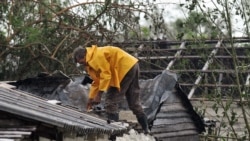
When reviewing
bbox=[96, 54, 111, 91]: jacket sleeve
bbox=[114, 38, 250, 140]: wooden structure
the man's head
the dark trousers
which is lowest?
bbox=[114, 38, 250, 140]: wooden structure

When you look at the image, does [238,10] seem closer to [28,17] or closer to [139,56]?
[139,56]

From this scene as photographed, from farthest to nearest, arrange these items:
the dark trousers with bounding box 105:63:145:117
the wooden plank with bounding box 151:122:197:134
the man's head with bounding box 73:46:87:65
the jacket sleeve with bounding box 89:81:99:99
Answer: the wooden plank with bounding box 151:122:197:134, the dark trousers with bounding box 105:63:145:117, the jacket sleeve with bounding box 89:81:99:99, the man's head with bounding box 73:46:87:65

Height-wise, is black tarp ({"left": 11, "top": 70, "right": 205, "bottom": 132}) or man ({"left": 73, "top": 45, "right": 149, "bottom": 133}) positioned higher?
man ({"left": 73, "top": 45, "right": 149, "bottom": 133})

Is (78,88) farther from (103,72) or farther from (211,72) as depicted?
(211,72)

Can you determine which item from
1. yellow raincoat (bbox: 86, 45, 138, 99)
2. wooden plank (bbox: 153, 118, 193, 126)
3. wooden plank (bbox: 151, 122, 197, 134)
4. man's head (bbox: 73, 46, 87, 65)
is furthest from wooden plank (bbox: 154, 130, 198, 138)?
man's head (bbox: 73, 46, 87, 65)

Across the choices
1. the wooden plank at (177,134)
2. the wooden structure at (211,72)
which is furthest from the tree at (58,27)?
the wooden plank at (177,134)

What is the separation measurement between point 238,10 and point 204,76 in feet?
6.94

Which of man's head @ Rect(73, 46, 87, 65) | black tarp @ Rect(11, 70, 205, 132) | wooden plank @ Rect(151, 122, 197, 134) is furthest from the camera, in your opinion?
wooden plank @ Rect(151, 122, 197, 134)

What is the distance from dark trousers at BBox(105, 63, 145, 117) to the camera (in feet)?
27.8

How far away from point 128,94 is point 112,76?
62cm

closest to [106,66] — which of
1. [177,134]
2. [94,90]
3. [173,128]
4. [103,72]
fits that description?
[103,72]

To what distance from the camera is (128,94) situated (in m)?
8.88

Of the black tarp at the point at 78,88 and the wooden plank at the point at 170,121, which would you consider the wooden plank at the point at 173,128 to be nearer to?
the wooden plank at the point at 170,121

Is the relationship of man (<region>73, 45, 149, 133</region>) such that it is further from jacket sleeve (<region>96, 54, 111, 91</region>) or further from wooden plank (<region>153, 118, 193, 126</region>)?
wooden plank (<region>153, 118, 193, 126</region>)
